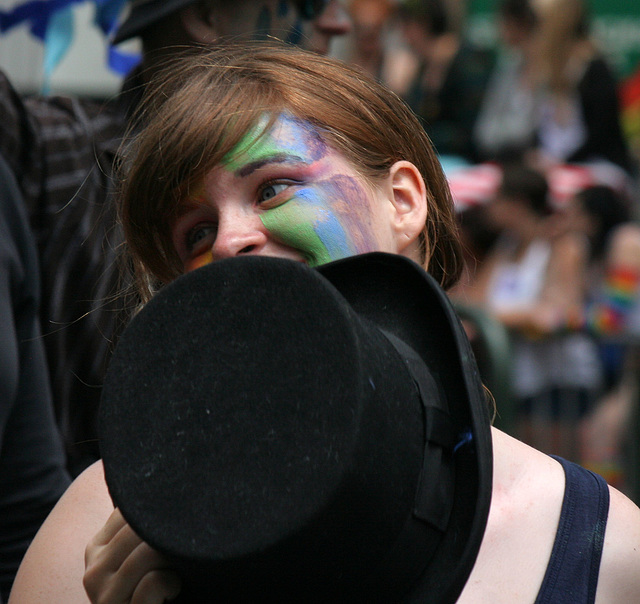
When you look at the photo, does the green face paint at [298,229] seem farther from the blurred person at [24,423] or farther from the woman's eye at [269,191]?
the blurred person at [24,423]

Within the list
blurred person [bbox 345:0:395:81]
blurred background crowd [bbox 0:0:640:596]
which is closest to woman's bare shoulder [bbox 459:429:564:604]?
blurred background crowd [bbox 0:0:640:596]

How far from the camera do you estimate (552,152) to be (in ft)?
21.2

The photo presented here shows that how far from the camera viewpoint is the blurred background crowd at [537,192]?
190 inches

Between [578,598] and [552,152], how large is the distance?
5.15 m

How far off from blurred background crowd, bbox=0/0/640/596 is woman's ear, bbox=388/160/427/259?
1180 millimetres

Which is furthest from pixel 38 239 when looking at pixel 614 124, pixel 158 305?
pixel 614 124

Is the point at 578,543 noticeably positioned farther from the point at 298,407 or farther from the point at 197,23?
the point at 197,23

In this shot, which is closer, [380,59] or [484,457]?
[484,457]

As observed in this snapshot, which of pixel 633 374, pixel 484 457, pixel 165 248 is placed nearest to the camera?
pixel 484 457

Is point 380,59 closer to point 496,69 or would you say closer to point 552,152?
point 496,69

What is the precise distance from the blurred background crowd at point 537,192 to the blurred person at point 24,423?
3.65ft

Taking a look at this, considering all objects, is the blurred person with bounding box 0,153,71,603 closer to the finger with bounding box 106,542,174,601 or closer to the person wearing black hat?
the person wearing black hat

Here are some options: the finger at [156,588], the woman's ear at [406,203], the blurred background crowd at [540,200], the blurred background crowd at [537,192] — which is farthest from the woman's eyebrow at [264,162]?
the blurred background crowd at [540,200]

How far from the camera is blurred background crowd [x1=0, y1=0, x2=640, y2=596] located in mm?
4836
